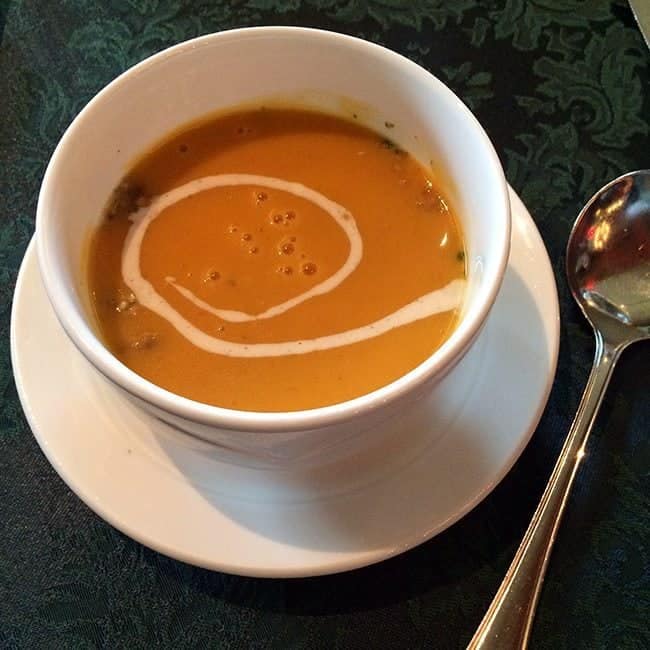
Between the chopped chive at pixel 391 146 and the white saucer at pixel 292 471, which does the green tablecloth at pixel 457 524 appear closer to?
the white saucer at pixel 292 471

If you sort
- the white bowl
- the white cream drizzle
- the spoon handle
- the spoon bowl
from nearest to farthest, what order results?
1. the white bowl
2. the spoon handle
3. the white cream drizzle
4. the spoon bowl

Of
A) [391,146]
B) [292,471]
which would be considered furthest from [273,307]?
[391,146]

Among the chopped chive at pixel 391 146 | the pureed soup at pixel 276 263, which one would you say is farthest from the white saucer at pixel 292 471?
the chopped chive at pixel 391 146

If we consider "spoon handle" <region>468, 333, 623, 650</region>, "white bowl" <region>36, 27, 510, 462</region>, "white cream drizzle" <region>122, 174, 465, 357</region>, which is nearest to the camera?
"white bowl" <region>36, 27, 510, 462</region>

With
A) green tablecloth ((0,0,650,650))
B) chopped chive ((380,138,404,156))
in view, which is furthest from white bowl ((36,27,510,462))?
green tablecloth ((0,0,650,650))

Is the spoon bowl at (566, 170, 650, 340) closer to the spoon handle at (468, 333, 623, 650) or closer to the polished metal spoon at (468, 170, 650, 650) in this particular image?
the polished metal spoon at (468, 170, 650, 650)

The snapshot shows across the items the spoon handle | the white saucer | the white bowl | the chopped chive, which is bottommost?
the spoon handle

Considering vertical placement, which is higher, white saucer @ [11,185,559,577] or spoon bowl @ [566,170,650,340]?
white saucer @ [11,185,559,577]
